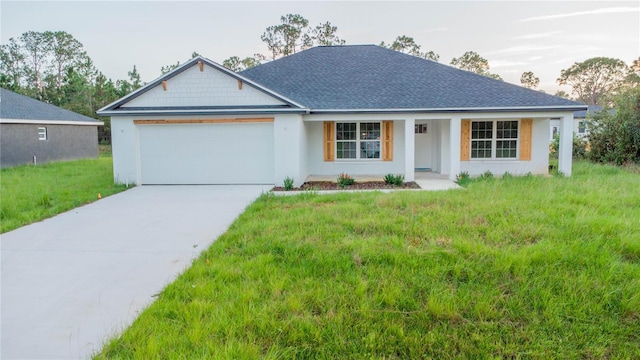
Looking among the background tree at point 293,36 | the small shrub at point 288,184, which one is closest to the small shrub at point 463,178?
the small shrub at point 288,184

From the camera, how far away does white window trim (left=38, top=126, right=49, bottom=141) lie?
2233cm

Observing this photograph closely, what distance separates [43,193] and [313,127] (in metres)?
8.93

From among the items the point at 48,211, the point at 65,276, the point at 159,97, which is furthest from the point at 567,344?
the point at 159,97

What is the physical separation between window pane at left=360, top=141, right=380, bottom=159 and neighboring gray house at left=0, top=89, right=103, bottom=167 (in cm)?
1777

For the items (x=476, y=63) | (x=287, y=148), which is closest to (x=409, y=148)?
(x=287, y=148)

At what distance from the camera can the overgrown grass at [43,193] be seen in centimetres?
863

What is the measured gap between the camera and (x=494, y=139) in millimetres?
14797

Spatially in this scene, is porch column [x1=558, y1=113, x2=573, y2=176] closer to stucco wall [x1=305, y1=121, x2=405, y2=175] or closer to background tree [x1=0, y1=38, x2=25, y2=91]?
stucco wall [x1=305, y1=121, x2=405, y2=175]

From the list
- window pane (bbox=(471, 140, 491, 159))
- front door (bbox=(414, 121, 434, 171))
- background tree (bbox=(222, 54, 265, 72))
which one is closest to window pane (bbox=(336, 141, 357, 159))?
front door (bbox=(414, 121, 434, 171))

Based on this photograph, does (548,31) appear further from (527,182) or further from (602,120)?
(527,182)

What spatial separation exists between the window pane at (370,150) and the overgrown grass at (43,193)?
841cm

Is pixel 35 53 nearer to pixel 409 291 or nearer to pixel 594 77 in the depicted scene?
pixel 409 291

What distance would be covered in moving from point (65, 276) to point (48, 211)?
4935 millimetres

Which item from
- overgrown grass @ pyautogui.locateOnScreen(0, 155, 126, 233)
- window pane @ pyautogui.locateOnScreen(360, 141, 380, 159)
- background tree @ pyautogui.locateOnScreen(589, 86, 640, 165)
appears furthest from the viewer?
background tree @ pyautogui.locateOnScreen(589, 86, 640, 165)
